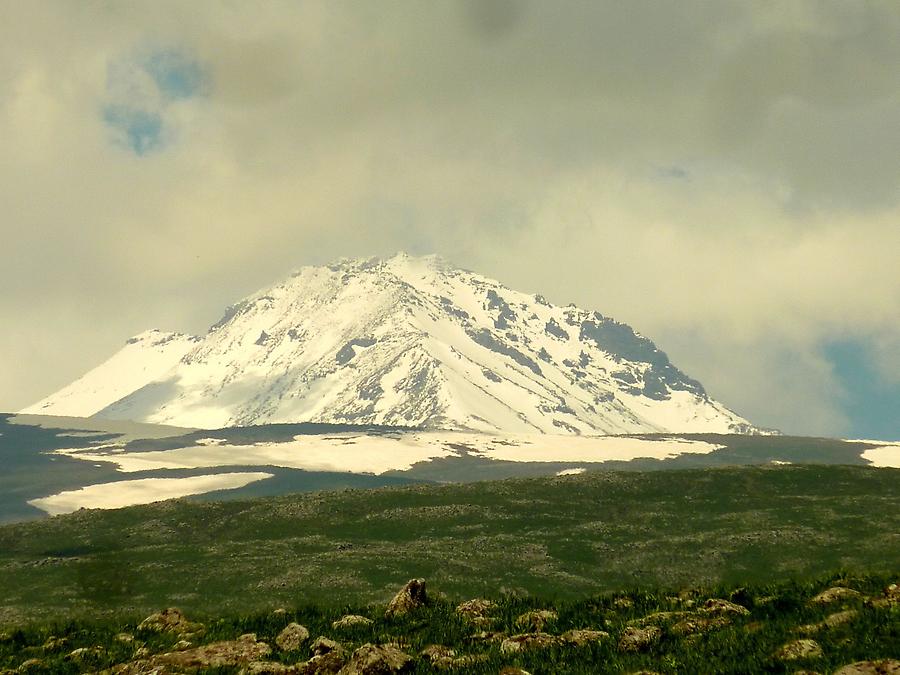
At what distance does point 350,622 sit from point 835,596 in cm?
1515

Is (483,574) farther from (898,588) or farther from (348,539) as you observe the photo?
(898,588)

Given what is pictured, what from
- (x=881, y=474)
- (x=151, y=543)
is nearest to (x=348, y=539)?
(x=151, y=543)

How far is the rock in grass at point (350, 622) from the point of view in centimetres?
3243

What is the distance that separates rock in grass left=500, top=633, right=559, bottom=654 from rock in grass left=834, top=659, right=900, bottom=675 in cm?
880

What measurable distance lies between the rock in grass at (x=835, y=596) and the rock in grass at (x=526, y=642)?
7.67 m

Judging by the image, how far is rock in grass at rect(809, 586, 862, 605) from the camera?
27.7m

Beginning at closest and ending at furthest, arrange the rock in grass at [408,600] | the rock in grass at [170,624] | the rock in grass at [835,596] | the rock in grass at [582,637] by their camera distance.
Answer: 1. the rock in grass at [582,637]
2. the rock in grass at [835,596]
3. the rock in grass at [170,624]
4. the rock in grass at [408,600]

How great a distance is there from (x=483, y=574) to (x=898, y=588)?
64.2 m

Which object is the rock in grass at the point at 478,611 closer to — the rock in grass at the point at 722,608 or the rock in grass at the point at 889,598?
the rock in grass at the point at 722,608

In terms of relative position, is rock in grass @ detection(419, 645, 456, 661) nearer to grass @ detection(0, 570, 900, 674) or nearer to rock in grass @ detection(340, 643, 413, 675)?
grass @ detection(0, 570, 900, 674)

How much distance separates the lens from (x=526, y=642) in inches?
1030

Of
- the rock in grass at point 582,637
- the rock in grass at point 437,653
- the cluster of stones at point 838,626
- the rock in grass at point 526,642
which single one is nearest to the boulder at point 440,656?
the rock in grass at point 437,653

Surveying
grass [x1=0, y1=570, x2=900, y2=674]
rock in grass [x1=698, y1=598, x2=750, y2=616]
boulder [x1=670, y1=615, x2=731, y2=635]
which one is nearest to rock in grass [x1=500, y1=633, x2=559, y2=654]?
grass [x1=0, y1=570, x2=900, y2=674]

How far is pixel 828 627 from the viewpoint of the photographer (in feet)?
77.2
